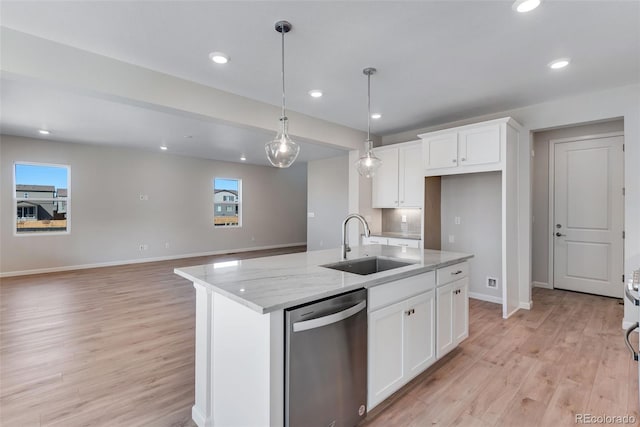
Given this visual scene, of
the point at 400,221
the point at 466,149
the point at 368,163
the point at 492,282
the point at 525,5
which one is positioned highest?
the point at 525,5

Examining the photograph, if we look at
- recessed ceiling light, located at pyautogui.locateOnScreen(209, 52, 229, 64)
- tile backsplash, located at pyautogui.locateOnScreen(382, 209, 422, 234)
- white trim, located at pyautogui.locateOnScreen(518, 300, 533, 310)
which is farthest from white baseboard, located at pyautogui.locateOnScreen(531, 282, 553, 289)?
recessed ceiling light, located at pyautogui.locateOnScreen(209, 52, 229, 64)

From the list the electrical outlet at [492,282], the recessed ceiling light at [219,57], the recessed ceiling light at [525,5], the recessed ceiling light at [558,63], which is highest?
the recessed ceiling light at [558,63]

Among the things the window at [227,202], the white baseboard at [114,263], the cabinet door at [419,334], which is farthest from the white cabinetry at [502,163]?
the white baseboard at [114,263]

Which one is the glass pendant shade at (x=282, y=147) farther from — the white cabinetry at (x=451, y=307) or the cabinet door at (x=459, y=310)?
the cabinet door at (x=459, y=310)

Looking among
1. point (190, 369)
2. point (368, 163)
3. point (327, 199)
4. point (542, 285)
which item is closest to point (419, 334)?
point (368, 163)

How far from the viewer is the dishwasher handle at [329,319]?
1.42m

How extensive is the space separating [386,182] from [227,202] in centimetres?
539

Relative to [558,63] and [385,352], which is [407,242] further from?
[385,352]

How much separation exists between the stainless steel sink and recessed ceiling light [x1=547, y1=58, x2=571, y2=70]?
2.31 meters

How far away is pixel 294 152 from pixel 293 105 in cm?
158

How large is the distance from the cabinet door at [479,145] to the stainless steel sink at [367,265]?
211 cm

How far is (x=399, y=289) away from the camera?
6.59 feet

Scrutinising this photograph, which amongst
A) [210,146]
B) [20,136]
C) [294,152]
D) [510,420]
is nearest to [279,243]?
[210,146]

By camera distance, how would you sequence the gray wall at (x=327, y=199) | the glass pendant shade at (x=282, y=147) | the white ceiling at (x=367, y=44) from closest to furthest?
the white ceiling at (x=367, y=44) < the glass pendant shade at (x=282, y=147) < the gray wall at (x=327, y=199)
